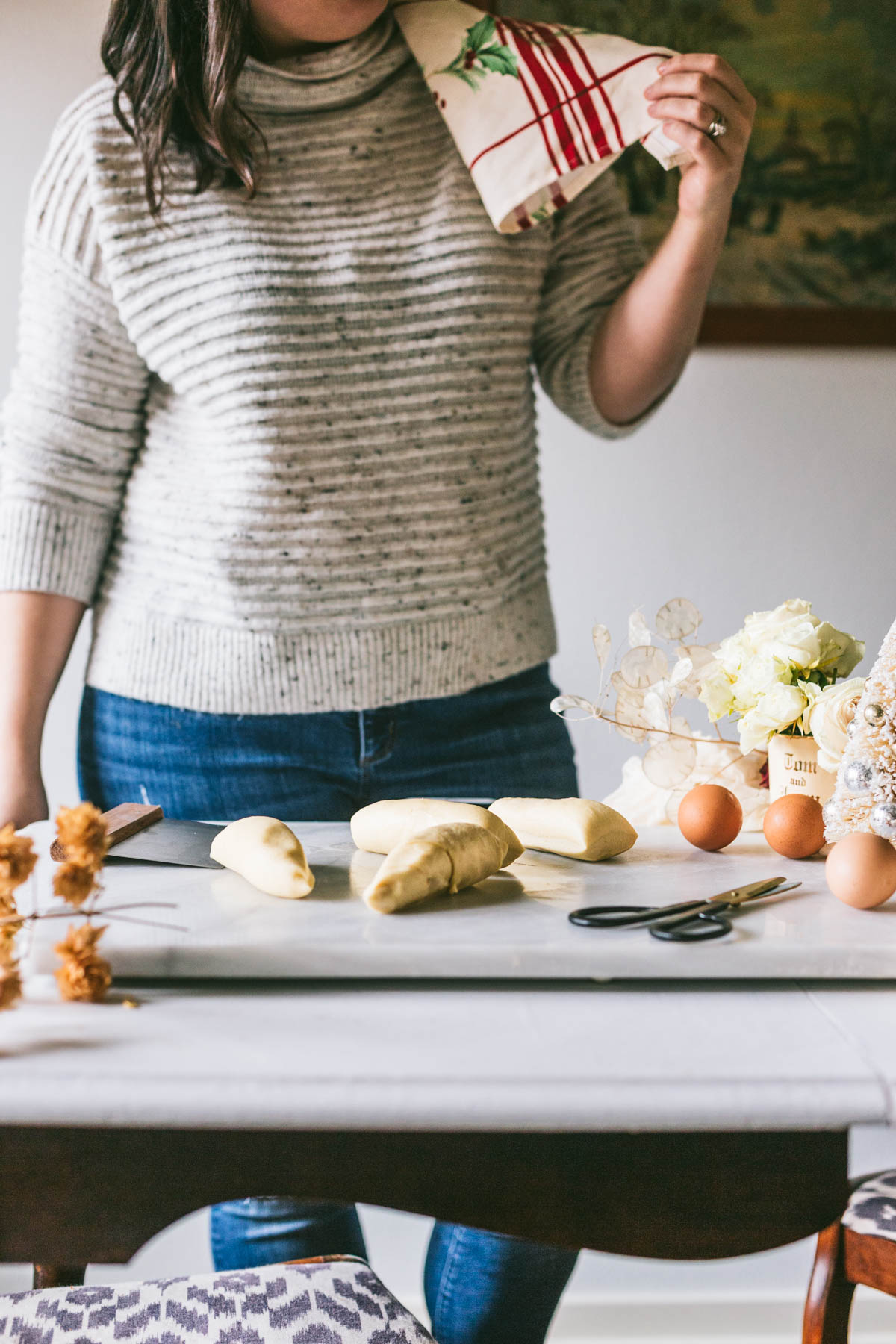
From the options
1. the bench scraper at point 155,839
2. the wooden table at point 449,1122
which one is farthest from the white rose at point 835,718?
the bench scraper at point 155,839

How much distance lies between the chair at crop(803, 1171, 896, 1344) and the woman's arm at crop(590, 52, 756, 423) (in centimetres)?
70

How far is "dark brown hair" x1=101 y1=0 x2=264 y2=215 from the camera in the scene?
834 mm

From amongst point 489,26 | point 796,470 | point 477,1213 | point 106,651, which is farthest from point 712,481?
point 477,1213

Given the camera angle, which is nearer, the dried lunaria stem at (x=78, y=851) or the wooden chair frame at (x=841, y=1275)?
the dried lunaria stem at (x=78, y=851)

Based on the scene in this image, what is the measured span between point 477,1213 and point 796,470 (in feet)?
3.93

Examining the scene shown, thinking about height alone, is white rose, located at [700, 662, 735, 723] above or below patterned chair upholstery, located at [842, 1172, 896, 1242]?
above

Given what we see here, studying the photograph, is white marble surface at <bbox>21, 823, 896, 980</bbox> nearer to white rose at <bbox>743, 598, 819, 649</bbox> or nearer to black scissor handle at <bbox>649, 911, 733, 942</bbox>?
black scissor handle at <bbox>649, 911, 733, 942</bbox>

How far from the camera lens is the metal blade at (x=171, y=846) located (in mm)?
570

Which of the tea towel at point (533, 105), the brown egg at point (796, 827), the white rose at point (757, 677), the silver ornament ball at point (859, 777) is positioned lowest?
the brown egg at point (796, 827)

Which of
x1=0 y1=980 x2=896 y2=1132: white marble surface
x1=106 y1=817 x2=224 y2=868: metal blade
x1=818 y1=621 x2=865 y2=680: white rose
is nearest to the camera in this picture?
x1=0 y1=980 x2=896 y2=1132: white marble surface

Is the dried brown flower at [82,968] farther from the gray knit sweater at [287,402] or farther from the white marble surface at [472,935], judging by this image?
the gray knit sweater at [287,402]

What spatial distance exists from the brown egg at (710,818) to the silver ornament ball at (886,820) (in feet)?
0.26

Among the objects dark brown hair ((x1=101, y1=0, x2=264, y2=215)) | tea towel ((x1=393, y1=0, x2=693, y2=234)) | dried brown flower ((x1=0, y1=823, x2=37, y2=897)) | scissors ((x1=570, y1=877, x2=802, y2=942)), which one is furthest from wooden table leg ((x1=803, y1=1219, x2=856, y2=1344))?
dark brown hair ((x1=101, y1=0, x2=264, y2=215))

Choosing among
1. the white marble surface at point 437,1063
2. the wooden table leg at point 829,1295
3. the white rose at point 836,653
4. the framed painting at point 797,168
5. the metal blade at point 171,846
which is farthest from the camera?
the framed painting at point 797,168
